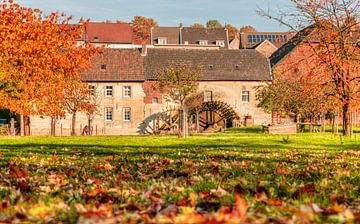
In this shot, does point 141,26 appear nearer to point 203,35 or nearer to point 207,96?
point 203,35

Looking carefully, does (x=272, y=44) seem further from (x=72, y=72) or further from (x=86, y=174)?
(x=86, y=174)

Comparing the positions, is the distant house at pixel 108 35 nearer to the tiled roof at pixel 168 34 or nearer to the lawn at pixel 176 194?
the tiled roof at pixel 168 34

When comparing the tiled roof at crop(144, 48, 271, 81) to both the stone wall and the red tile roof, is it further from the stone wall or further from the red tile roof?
the red tile roof

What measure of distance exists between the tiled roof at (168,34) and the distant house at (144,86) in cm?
3490

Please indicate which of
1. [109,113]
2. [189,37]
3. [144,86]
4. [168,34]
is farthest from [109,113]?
[168,34]

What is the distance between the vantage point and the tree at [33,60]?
28.1 meters

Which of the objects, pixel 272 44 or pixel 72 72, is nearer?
pixel 72 72

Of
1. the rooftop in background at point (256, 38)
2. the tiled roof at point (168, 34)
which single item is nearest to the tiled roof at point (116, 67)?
the tiled roof at point (168, 34)

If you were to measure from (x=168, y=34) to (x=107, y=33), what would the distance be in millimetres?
11064

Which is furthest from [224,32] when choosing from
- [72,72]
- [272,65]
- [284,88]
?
[72,72]

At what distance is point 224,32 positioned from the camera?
91625mm

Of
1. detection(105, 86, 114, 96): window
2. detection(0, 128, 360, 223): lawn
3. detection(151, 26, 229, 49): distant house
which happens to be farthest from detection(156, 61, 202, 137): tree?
detection(151, 26, 229, 49): distant house

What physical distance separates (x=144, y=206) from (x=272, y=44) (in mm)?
81221

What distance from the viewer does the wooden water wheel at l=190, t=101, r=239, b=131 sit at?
51.1 meters
